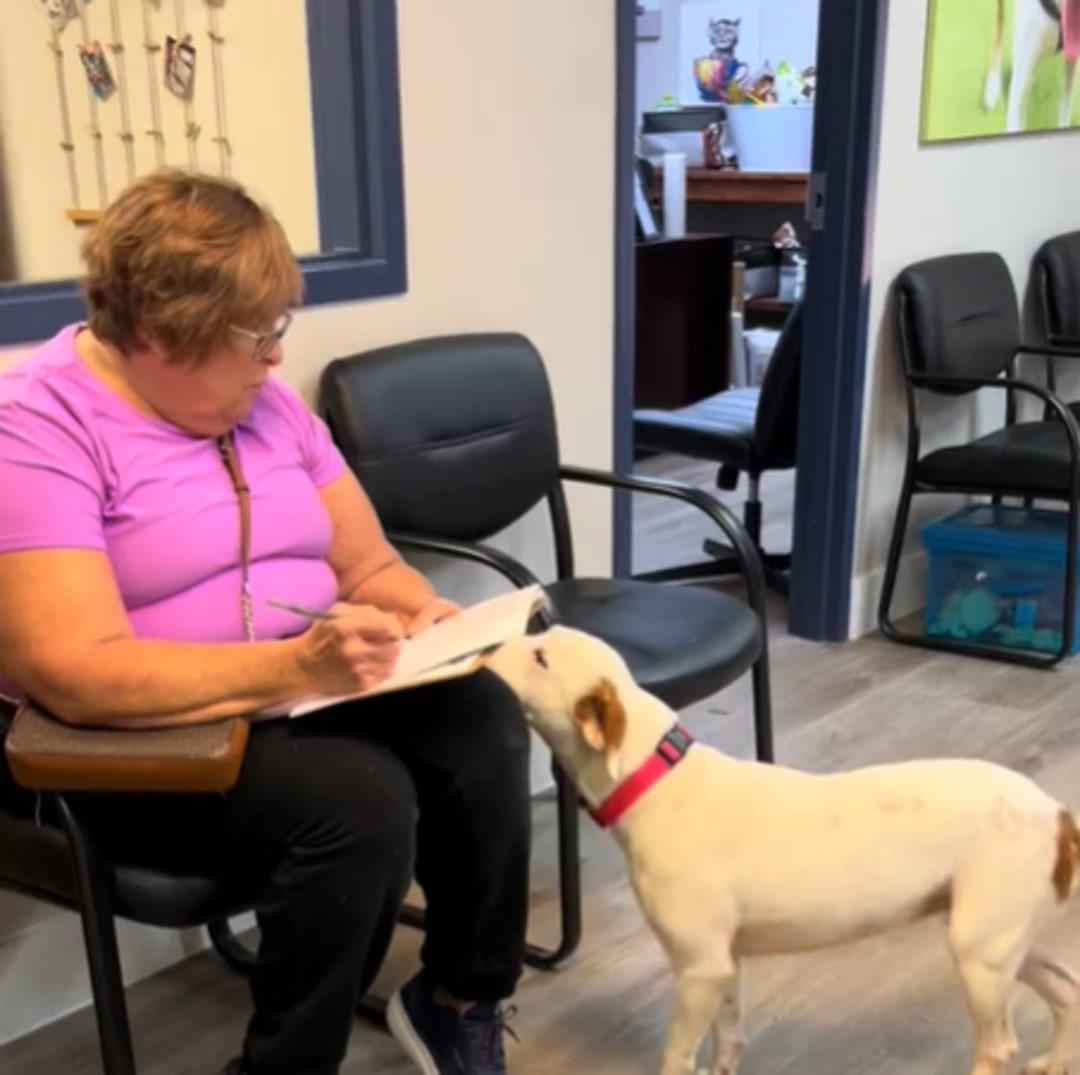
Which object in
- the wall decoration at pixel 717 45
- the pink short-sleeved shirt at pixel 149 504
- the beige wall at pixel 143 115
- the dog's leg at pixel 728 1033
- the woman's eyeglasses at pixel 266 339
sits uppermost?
the wall decoration at pixel 717 45

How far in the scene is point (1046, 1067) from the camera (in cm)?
171

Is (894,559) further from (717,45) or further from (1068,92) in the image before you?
(717,45)

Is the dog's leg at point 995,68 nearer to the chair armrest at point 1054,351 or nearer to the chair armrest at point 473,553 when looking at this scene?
the chair armrest at point 1054,351

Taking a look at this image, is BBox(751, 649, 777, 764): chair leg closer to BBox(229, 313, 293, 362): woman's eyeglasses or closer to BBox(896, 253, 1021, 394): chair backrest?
BBox(229, 313, 293, 362): woman's eyeglasses

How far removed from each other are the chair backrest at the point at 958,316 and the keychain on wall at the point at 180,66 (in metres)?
1.65

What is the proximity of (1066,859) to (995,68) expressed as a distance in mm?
2410

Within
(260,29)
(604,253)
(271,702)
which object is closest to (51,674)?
→ (271,702)

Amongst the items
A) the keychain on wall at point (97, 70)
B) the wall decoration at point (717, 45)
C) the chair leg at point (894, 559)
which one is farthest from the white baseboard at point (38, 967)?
the wall decoration at point (717, 45)

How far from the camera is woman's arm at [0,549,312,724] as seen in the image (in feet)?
4.31

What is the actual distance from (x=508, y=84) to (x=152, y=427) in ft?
3.30

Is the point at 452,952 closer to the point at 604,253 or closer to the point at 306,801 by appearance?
the point at 306,801

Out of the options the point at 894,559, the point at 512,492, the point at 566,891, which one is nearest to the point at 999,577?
the point at 894,559

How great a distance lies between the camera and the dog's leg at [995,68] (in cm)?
333

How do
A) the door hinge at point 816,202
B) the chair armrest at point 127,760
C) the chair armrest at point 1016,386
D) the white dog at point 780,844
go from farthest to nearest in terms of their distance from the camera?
the door hinge at point 816,202 → the chair armrest at point 1016,386 → the white dog at point 780,844 → the chair armrest at point 127,760
